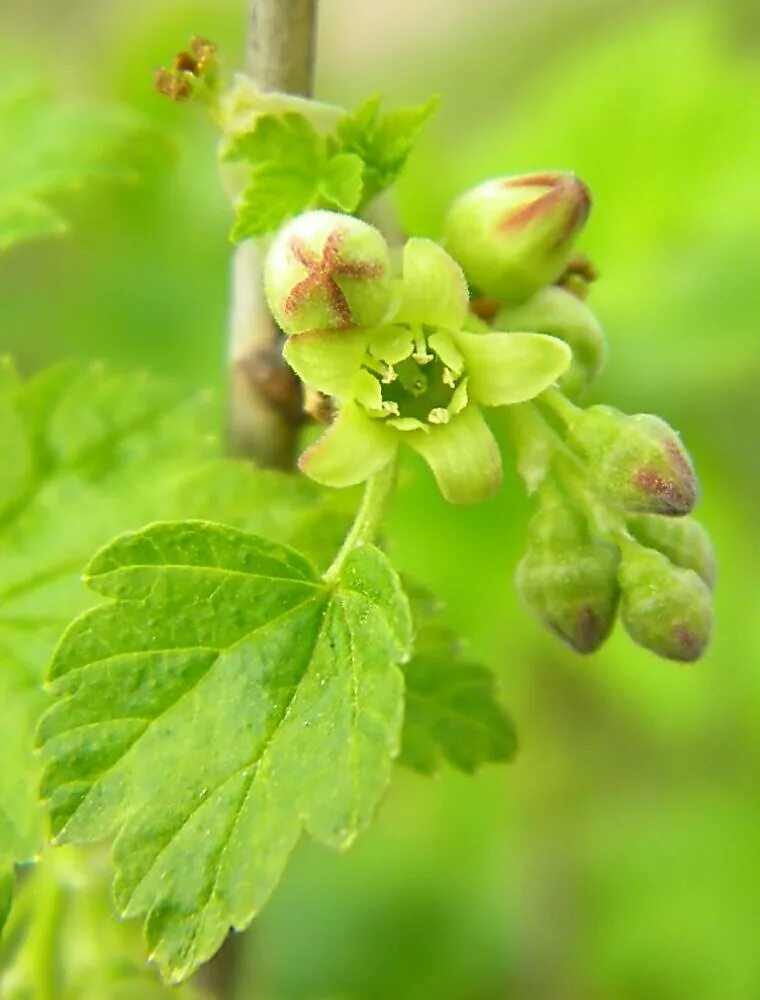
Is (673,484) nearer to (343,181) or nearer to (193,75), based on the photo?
(343,181)

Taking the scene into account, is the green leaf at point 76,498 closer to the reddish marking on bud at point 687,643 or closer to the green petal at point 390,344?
the green petal at point 390,344

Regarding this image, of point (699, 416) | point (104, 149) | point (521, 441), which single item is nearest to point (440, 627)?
point (521, 441)

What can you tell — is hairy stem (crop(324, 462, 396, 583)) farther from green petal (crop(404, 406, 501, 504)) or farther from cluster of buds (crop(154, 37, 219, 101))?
cluster of buds (crop(154, 37, 219, 101))

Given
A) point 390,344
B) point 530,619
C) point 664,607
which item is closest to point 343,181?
point 390,344

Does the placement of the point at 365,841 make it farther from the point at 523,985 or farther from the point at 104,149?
the point at 104,149

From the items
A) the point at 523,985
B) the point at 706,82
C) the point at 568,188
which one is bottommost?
the point at 523,985

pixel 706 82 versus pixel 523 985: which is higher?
pixel 706 82

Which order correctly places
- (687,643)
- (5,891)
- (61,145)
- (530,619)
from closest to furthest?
1. (687,643)
2. (5,891)
3. (61,145)
4. (530,619)
